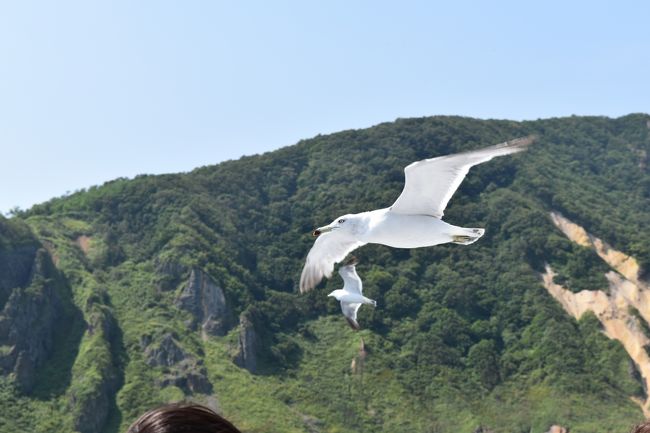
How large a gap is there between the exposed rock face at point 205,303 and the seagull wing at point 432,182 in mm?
56661

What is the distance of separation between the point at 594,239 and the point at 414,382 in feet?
89.3

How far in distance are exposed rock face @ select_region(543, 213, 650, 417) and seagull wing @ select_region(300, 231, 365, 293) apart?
52545 mm

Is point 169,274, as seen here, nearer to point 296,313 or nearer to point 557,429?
point 296,313

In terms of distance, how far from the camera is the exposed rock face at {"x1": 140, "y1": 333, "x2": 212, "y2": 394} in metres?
60.0

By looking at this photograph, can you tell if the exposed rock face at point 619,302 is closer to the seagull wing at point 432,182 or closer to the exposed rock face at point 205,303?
the exposed rock face at point 205,303

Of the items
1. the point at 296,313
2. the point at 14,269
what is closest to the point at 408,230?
the point at 296,313

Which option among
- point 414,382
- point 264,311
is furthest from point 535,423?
point 264,311

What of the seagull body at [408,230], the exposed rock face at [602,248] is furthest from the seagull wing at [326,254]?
the exposed rock face at [602,248]

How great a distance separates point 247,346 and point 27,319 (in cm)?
1555

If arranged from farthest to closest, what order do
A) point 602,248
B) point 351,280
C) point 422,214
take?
1. point 602,248
2. point 351,280
3. point 422,214

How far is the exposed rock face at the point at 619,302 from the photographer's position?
67.1m

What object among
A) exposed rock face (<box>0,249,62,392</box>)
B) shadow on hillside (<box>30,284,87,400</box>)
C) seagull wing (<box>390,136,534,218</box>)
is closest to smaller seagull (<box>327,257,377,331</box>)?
seagull wing (<box>390,136,534,218</box>)

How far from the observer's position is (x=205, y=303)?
6950cm

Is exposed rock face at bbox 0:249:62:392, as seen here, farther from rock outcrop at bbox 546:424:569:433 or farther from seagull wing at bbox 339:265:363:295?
seagull wing at bbox 339:265:363:295
